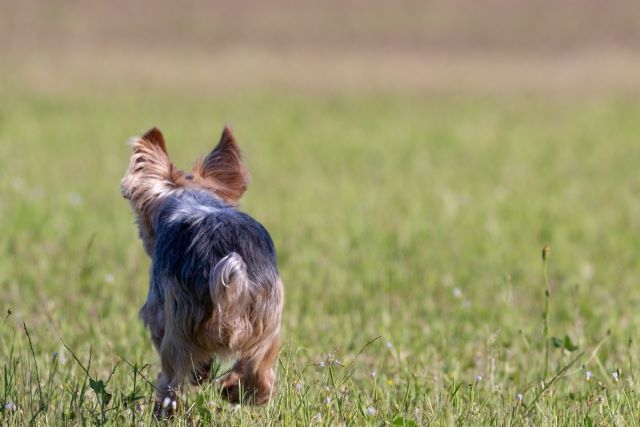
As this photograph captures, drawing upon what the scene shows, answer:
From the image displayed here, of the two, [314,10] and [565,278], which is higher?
[314,10]

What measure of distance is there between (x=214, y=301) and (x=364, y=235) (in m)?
5.60

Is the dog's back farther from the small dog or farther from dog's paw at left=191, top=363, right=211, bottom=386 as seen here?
dog's paw at left=191, top=363, right=211, bottom=386

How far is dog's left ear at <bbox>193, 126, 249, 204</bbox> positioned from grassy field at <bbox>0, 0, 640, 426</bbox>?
2.88 ft

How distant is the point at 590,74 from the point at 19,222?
22.8 metres

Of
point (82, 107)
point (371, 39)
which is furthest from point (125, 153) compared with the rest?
point (371, 39)

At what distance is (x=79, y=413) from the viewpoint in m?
4.07

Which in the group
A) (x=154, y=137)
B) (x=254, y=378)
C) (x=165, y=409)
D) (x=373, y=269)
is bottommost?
(x=373, y=269)

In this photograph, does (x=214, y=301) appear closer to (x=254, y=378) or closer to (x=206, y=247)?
(x=206, y=247)

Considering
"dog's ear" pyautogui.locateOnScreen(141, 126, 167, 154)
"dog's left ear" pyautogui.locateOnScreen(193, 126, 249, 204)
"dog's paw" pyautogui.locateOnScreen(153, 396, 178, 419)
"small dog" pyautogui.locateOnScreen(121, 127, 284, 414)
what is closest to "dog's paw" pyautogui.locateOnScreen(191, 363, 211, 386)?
"small dog" pyautogui.locateOnScreen(121, 127, 284, 414)

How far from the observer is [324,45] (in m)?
35.8

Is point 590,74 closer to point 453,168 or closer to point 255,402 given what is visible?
point 453,168

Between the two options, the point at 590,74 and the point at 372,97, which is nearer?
the point at 372,97

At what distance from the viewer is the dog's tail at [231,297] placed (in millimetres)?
3930

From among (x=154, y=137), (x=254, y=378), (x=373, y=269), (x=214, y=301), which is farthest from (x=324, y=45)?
(x=214, y=301)
